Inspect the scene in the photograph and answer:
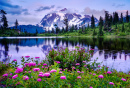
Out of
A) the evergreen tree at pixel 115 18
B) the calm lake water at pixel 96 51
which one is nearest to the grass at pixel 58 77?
the calm lake water at pixel 96 51

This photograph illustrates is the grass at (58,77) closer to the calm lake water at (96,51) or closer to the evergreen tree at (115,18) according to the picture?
the calm lake water at (96,51)

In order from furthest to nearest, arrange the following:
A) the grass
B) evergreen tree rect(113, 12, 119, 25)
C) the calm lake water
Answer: evergreen tree rect(113, 12, 119, 25)
the calm lake water
the grass

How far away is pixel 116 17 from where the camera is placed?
190 metres

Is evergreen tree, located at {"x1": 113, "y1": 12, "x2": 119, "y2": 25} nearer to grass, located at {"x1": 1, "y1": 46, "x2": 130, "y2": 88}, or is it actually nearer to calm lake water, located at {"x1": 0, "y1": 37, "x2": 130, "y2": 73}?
calm lake water, located at {"x1": 0, "y1": 37, "x2": 130, "y2": 73}

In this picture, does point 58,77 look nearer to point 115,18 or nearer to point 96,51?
point 96,51

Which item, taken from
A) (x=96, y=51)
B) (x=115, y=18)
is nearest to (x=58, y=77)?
(x=96, y=51)

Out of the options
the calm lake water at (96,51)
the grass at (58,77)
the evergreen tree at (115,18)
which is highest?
the evergreen tree at (115,18)

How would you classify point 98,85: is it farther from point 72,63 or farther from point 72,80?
point 72,63

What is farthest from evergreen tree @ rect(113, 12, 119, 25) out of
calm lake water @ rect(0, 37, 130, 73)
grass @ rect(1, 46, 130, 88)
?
grass @ rect(1, 46, 130, 88)

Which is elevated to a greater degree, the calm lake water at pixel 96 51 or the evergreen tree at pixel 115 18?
the evergreen tree at pixel 115 18

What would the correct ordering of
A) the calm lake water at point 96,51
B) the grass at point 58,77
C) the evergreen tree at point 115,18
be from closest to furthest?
the grass at point 58,77
the calm lake water at point 96,51
the evergreen tree at point 115,18

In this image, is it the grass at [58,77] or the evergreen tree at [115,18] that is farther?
the evergreen tree at [115,18]

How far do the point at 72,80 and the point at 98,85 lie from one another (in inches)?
47.8

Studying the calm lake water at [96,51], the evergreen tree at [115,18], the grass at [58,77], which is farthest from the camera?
the evergreen tree at [115,18]
